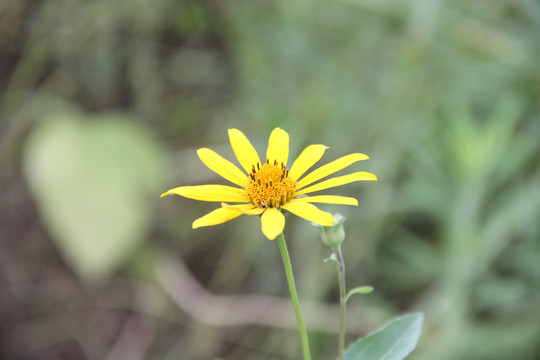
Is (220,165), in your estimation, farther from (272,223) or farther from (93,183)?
(93,183)

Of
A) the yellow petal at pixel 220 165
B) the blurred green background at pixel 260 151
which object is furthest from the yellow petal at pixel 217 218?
the blurred green background at pixel 260 151

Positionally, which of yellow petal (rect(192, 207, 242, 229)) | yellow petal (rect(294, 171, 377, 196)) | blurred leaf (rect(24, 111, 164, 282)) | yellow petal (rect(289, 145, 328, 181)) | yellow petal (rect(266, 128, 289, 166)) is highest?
blurred leaf (rect(24, 111, 164, 282))

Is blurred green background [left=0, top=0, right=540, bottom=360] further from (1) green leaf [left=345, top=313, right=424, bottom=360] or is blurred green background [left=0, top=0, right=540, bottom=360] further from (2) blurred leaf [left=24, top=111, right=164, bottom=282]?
(1) green leaf [left=345, top=313, right=424, bottom=360]

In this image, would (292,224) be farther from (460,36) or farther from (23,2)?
(23,2)

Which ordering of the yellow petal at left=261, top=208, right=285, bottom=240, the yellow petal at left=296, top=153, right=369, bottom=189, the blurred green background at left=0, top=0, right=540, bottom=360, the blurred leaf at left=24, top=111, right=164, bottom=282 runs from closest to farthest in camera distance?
the yellow petal at left=261, top=208, right=285, bottom=240, the yellow petal at left=296, top=153, right=369, bottom=189, the blurred green background at left=0, top=0, right=540, bottom=360, the blurred leaf at left=24, top=111, right=164, bottom=282

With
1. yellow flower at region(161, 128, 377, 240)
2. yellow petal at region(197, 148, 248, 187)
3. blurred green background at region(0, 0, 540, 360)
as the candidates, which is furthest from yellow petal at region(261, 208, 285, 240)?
blurred green background at region(0, 0, 540, 360)

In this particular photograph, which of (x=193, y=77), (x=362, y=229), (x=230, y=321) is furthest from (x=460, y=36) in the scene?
(x=230, y=321)

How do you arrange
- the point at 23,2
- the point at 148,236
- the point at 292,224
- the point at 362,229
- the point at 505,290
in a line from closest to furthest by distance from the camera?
the point at 505,290
the point at 362,229
the point at 292,224
the point at 148,236
the point at 23,2
